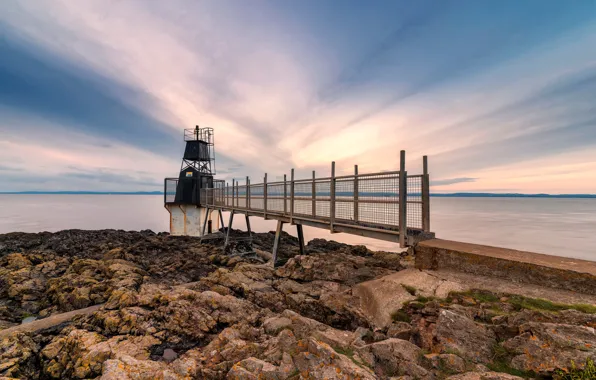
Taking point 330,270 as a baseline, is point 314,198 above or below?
above

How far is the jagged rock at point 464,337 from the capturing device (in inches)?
149

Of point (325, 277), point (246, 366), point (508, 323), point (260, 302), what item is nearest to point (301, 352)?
point (246, 366)

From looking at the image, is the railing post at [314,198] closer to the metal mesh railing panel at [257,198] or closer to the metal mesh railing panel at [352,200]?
the metal mesh railing panel at [352,200]

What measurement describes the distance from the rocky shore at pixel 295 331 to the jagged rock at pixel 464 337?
0.05ft

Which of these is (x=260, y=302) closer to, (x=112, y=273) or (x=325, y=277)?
(x=325, y=277)

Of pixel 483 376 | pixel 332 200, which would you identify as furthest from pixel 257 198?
pixel 483 376

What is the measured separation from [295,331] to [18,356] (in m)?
5.75

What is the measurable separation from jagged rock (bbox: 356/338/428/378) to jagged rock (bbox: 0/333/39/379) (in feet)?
21.1

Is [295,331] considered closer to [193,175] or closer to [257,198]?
[257,198]

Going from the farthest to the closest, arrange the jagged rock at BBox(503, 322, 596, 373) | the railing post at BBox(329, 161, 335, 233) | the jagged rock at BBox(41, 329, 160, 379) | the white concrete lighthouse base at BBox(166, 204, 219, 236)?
the white concrete lighthouse base at BBox(166, 204, 219, 236)
the railing post at BBox(329, 161, 335, 233)
the jagged rock at BBox(41, 329, 160, 379)
the jagged rock at BBox(503, 322, 596, 373)

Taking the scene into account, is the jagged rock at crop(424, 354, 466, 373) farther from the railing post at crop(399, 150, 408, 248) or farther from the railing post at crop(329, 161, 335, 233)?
the railing post at crop(329, 161, 335, 233)

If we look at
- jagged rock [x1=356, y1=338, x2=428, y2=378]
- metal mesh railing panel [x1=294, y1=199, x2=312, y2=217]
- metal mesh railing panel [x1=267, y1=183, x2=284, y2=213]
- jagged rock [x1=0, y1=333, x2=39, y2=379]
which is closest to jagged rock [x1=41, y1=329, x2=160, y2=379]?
jagged rock [x1=0, y1=333, x2=39, y2=379]

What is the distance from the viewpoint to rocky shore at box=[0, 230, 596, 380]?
3.59 meters

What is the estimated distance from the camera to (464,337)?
402 centimetres
